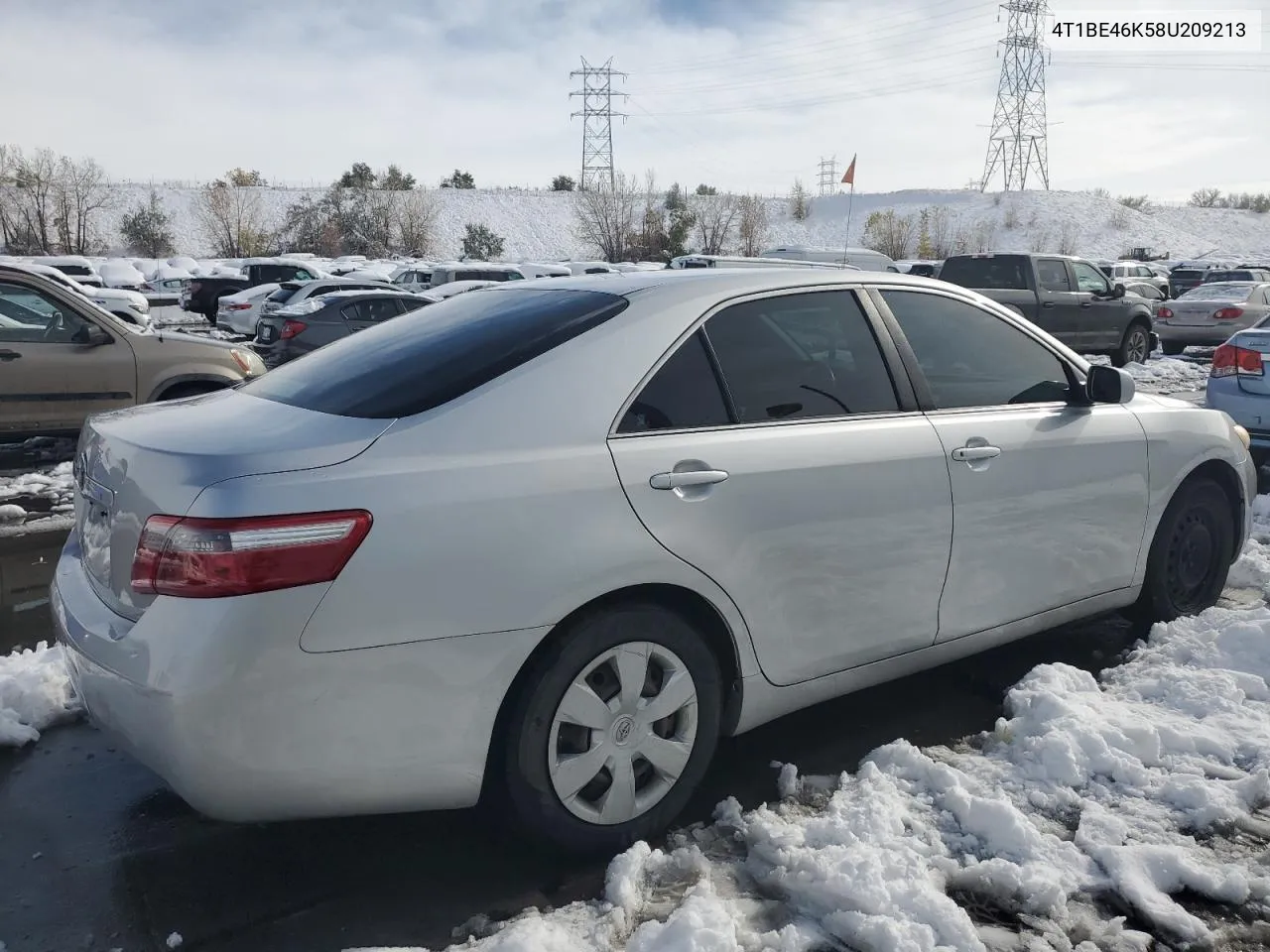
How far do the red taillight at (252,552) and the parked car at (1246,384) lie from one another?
7967 millimetres

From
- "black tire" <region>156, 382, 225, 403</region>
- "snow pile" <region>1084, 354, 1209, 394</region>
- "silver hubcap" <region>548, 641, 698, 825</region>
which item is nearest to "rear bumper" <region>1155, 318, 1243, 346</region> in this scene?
"snow pile" <region>1084, 354, 1209, 394</region>

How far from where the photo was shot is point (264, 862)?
296 centimetres

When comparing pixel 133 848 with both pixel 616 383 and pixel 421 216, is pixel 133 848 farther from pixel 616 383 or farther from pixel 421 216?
pixel 421 216

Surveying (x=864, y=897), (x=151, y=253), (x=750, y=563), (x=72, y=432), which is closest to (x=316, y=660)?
(x=750, y=563)

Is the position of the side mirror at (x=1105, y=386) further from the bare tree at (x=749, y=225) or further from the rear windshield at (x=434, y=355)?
the bare tree at (x=749, y=225)

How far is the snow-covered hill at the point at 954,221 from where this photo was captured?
7656 centimetres

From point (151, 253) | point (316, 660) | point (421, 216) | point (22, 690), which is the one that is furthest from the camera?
point (421, 216)

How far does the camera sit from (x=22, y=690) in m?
3.87

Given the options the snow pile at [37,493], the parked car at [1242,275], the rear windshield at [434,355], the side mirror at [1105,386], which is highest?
the parked car at [1242,275]

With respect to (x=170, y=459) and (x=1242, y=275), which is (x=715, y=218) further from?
(x=170, y=459)

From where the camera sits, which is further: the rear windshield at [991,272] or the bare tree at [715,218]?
the bare tree at [715,218]

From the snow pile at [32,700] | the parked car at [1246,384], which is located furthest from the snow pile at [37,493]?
the parked car at [1246,384]

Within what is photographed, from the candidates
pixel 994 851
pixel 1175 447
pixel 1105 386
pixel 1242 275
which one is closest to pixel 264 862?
pixel 994 851

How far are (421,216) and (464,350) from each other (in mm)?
65720
